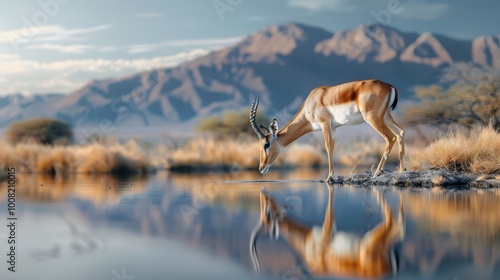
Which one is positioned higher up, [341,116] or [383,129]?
[341,116]

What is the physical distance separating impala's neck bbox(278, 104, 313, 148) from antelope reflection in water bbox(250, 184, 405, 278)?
521 cm

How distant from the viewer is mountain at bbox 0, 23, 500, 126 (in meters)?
80.9

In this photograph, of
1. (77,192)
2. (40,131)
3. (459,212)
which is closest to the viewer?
(459,212)

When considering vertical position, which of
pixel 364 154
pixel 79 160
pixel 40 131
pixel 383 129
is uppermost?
pixel 40 131

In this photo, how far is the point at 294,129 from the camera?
12.7 m

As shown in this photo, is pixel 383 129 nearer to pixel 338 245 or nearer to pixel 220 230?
pixel 220 230

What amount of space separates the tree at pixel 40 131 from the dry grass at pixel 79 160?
9.21 metres

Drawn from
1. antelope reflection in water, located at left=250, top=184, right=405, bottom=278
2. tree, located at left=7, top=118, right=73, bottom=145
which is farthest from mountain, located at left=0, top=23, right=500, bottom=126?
antelope reflection in water, located at left=250, top=184, right=405, bottom=278

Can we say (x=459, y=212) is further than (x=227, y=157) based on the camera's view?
No

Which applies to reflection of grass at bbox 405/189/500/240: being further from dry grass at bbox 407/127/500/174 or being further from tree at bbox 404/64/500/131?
tree at bbox 404/64/500/131

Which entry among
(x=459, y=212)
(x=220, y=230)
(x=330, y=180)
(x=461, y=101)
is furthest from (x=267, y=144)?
(x=461, y=101)

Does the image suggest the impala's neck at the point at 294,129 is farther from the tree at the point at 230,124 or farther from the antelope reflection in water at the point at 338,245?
the tree at the point at 230,124

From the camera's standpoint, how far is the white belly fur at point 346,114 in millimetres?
11797

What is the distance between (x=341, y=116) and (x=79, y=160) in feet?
31.2
